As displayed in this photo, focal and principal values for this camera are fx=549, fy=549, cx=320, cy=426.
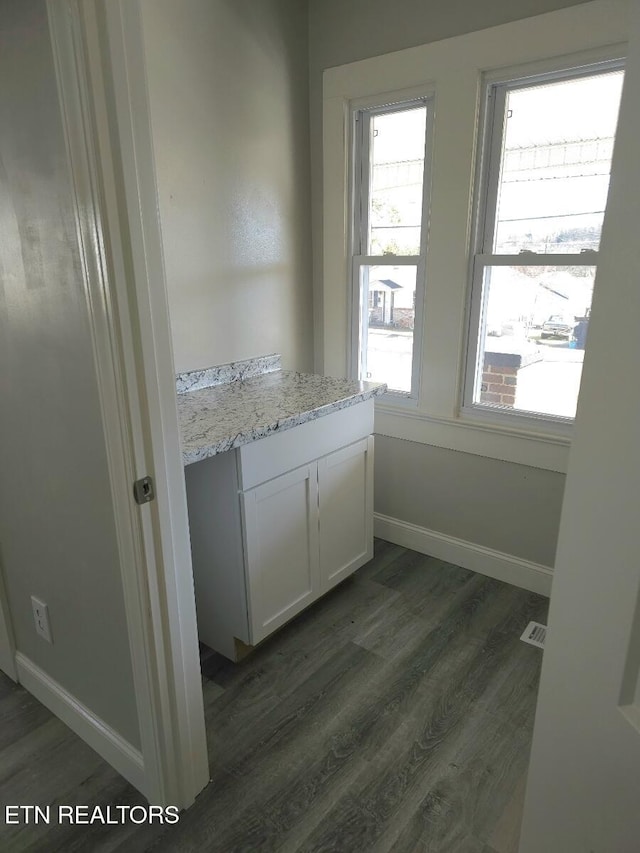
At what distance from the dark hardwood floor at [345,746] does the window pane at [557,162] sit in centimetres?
153

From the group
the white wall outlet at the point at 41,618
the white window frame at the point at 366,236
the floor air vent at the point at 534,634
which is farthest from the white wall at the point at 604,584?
the white window frame at the point at 366,236

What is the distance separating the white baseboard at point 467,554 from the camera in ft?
7.90

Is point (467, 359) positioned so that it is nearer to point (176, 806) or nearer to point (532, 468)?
point (532, 468)

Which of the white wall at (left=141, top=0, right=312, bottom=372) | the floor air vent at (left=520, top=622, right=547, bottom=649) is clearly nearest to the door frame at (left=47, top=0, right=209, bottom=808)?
the white wall at (left=141, top=0, right=312, bottom=372)

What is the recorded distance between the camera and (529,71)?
200 centimetres

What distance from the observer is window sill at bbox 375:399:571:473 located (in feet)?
7.36

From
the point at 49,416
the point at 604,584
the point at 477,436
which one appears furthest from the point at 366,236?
the point at 604,584

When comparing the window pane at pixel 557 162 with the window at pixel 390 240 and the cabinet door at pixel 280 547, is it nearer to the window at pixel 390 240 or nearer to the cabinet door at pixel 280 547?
the window at pixel 390 240

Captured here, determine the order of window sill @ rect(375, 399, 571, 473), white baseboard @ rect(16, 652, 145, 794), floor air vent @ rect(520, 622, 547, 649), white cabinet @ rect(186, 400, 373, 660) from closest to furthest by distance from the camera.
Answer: white baseboard @ rect(16, 652, 145, 794) < white cabinet @ rect(186, 400, 373, 660) < floor air vent @ rect(520, 622, 547, 649) < window sill @ rect(375, 399, 571, 473)

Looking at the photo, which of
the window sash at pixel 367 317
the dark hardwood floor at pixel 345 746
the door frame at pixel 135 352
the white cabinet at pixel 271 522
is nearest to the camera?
the door frame at pixel 135 352

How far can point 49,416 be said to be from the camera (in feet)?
4.42

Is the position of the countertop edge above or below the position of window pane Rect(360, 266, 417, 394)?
below

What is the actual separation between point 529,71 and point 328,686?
91.1 inches

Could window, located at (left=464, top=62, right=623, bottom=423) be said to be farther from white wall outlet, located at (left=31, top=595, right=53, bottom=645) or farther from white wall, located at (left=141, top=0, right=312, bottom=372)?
white wall outlet, located at (left=31, top=595, right=53, bottom=645)
